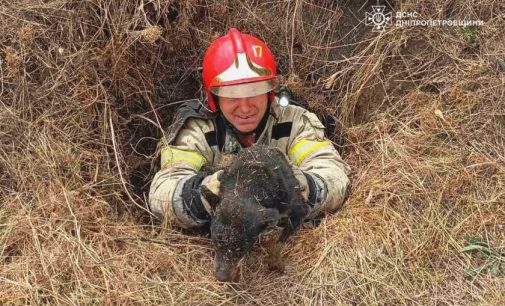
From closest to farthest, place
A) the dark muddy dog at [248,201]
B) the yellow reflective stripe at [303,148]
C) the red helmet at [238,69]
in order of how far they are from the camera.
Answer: the dark muddy dog at [248,201] < the red helmet at [238,69] < the yellow reflective stripe at [303,148]

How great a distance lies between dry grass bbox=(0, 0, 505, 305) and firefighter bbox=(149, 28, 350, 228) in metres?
0.17

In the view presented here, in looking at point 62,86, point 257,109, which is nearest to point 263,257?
point 257,109

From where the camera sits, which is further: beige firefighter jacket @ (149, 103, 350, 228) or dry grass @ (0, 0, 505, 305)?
beige firefighter jacket @ (149, 103, 350, 228)

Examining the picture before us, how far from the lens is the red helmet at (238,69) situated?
3.02 m

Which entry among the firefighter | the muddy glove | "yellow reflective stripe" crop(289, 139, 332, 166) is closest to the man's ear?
the firefighter

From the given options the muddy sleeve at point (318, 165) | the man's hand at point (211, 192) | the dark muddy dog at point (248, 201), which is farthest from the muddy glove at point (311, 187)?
the man's hand at point (211, 192)

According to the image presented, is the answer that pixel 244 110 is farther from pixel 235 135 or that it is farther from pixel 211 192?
pixel 211 192

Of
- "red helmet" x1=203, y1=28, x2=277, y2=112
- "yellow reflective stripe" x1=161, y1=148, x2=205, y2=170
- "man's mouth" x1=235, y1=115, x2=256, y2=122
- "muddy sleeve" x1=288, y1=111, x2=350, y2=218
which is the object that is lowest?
"muddy sleeve" x1=288, y1=111, x2=350, y2=218

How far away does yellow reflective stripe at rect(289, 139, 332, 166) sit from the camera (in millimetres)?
3233

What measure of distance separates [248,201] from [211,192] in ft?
0.67

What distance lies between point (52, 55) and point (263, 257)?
1776 millimetres

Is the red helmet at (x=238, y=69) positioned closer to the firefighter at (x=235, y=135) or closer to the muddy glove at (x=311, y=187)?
the firefighter at (x=235, y=135)

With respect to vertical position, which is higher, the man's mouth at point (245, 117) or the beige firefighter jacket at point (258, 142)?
the man's mouth at point (245, 117)

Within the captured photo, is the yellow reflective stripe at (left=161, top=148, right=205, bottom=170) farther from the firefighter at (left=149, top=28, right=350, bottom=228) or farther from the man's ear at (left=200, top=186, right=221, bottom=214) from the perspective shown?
the man's ear at (left=200, top=186, right=221, bottom=214)
